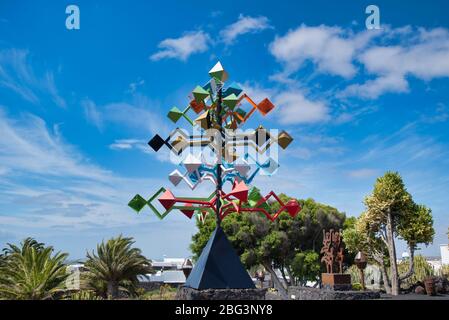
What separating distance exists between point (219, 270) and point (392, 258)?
59.7 ft

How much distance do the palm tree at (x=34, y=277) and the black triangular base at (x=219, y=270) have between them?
Answer: 791 cm

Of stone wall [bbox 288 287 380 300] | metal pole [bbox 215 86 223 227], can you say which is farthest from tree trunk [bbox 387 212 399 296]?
metal pole [bbox 215 86 223 227]

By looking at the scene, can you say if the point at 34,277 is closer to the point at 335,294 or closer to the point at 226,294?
the point at 226,294

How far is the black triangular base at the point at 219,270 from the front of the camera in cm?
1049

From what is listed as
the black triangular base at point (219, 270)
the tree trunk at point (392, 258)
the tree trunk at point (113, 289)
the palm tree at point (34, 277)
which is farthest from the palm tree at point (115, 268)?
the tree trunk at point (392, 258)

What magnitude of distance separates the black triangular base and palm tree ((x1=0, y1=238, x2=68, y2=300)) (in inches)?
311

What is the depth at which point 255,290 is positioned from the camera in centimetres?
1058

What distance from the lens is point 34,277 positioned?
53.7 feet

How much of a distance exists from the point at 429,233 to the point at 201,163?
777 inches

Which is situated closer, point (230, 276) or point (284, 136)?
point (230, 276)
